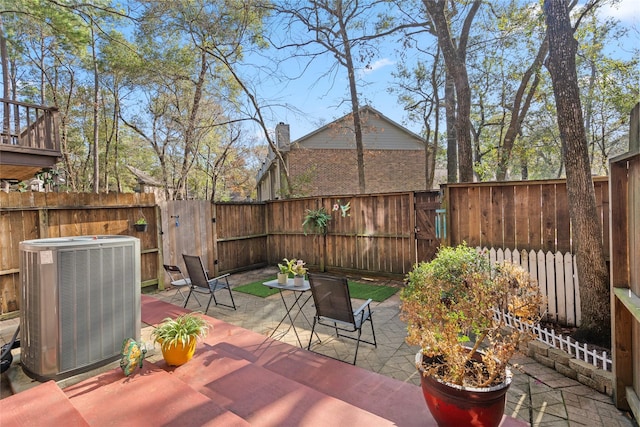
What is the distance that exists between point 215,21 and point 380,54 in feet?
16.2

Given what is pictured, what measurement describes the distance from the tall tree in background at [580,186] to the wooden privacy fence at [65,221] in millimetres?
6859

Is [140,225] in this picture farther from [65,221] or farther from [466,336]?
[466,336]

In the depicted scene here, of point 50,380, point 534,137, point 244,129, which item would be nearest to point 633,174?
point 50,380

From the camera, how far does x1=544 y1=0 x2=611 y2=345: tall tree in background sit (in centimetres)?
317

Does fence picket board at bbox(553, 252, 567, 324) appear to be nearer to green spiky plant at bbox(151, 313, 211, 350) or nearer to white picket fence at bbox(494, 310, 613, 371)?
white picket fence at bbox(494, 310, 613, 371)

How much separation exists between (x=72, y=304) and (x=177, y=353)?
906 mm

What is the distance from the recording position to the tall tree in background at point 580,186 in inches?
125

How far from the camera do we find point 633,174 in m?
2.16

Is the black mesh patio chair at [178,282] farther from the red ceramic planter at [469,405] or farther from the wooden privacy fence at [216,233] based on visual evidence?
the red ceramic planter at [469,405]

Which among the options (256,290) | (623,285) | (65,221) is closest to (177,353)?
(256,290)

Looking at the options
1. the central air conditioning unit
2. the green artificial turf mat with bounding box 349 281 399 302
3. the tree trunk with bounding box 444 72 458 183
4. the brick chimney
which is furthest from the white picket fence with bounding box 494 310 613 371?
the brick chimney

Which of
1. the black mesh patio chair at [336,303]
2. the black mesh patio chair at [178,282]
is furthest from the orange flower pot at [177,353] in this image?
the black mesh patio chair at [178,282]

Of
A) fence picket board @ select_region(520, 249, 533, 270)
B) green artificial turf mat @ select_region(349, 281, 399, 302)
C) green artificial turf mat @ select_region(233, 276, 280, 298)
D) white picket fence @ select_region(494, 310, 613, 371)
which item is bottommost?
green artificial turf mat @ select_region(349, 281, 399, 302)

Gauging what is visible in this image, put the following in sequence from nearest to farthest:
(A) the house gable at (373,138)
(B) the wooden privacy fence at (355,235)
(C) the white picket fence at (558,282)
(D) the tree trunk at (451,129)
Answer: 1. (C) the white picket fence at (558,282)
2. (B) the wooden privacy fence at (355,235)
3. (D) the tree trunk at (451,129)
4. (A) the house gable at (373,138)
